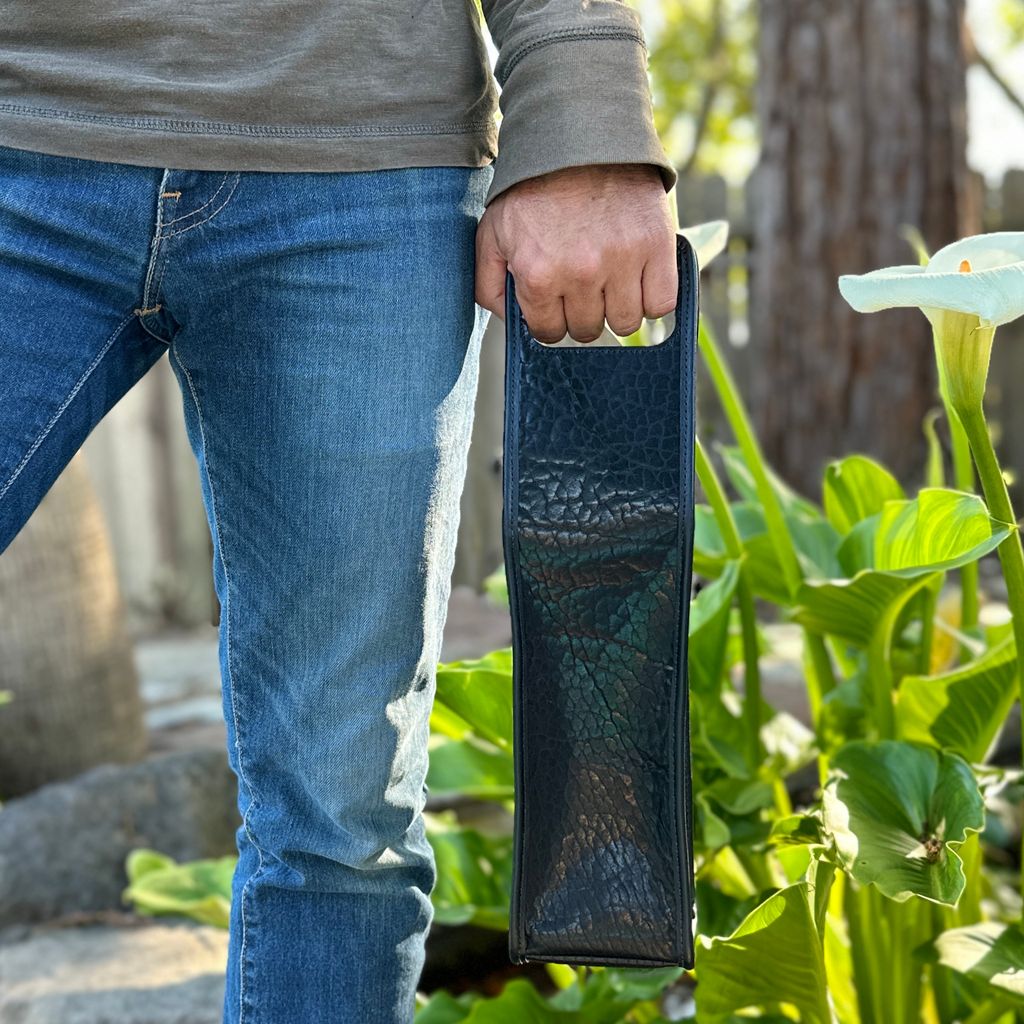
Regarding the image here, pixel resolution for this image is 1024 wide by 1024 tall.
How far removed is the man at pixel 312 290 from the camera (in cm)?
91

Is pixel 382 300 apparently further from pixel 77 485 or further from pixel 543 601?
pixel 77 485

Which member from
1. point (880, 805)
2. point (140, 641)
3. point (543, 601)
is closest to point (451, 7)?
point (543, 601)

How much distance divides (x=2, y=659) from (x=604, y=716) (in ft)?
6.27

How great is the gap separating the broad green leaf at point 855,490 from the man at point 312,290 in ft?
2.30

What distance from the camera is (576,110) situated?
3.04 feet

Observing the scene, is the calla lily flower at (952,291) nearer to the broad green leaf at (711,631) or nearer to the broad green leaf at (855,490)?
the broad green leaf at (711,631)

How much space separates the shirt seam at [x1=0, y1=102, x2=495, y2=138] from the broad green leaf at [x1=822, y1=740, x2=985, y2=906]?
0.67 meters

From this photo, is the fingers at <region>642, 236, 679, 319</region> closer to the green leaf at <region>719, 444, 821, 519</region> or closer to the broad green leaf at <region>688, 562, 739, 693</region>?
the broad green leaf at <region>688, 562, 739, 693</region>

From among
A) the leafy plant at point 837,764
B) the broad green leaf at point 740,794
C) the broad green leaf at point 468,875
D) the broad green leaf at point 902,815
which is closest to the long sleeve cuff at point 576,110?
the leafy plant at point 837,764

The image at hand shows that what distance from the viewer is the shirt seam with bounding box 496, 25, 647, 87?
0.95 meters

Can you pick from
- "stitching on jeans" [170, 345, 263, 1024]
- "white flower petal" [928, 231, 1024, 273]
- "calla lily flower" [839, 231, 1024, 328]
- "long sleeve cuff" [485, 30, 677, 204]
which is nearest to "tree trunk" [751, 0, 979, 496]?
"white flower petal" [928, 231, 1024, 273]

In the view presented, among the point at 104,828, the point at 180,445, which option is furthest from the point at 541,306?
the point at 180,445

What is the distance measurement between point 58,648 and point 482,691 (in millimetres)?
1537

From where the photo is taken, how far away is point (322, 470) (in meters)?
0.95
